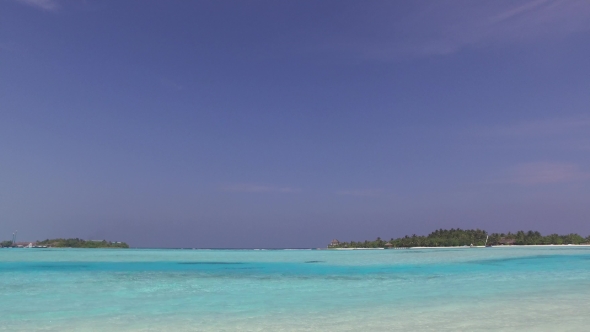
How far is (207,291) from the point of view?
34.4 ft

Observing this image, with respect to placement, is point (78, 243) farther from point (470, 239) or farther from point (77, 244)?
point (470, 239)

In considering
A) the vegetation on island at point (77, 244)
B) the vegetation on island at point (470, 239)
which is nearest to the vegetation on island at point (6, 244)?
the vegetation on island at point (77, 244)

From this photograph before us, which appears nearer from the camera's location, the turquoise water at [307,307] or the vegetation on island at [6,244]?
the turquoise water at [307,307]

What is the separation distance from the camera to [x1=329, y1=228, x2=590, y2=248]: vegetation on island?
193 feet

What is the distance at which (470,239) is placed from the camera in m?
64.2

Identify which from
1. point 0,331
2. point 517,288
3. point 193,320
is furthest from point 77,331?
point 517,288

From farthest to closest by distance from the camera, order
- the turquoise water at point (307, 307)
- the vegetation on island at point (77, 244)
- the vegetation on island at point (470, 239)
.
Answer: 1. the vegetation on island at point (77, 244)
2. the vegetation on island at point (470, 239)
3. the turquoise water at point (307, 307)

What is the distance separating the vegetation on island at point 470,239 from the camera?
58.7m

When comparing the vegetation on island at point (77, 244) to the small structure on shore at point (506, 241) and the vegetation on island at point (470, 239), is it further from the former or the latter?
the small structure on shore at point (506, 241)

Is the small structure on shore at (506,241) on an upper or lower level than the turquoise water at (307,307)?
upper

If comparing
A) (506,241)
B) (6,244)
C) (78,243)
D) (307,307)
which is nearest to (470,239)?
(506,241)

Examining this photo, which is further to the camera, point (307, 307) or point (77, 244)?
point (77, 244)

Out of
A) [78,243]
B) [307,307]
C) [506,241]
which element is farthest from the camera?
[78,243]

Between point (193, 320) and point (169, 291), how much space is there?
4.06 m
